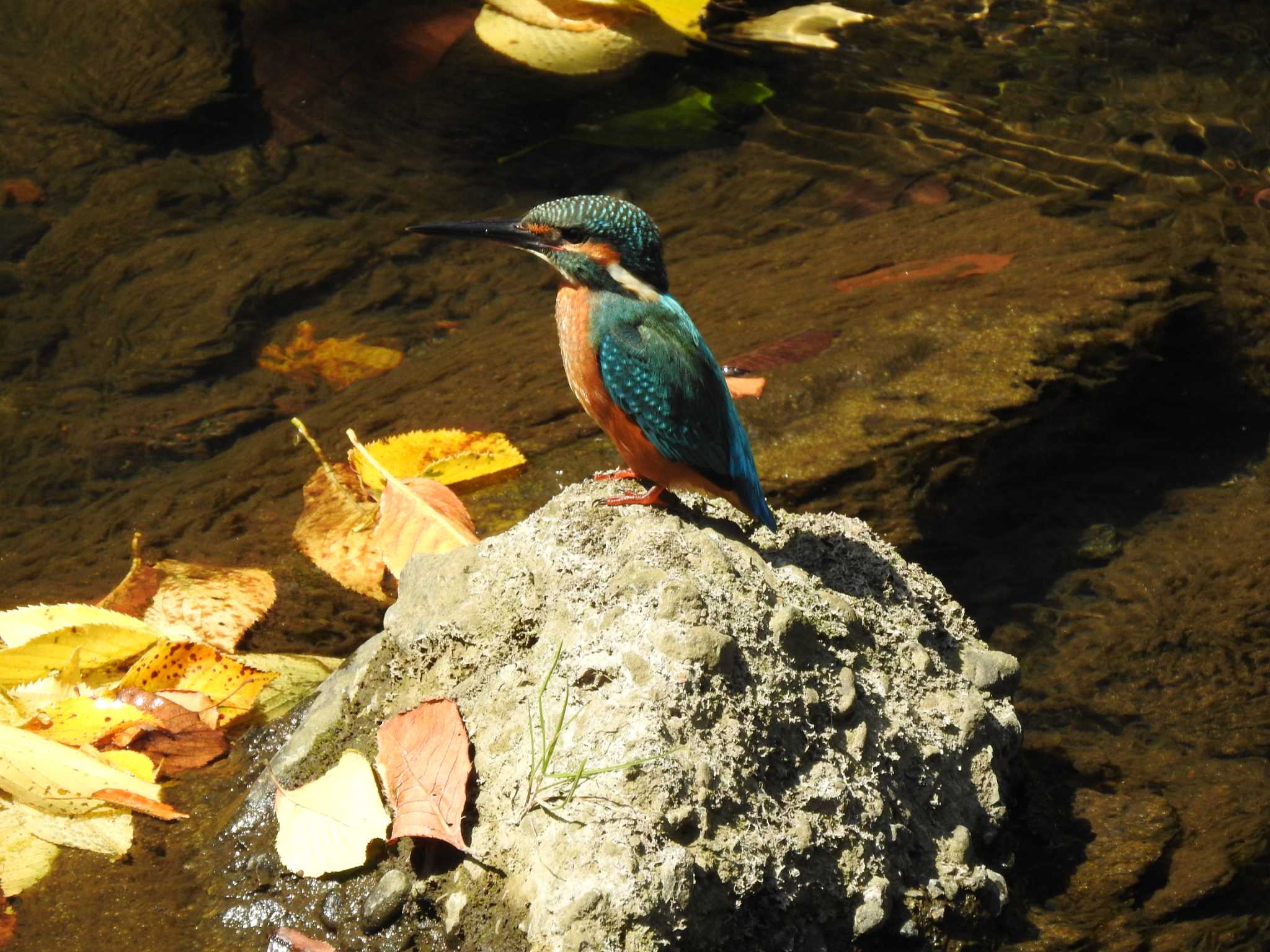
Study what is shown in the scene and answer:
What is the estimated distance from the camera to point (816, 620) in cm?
250

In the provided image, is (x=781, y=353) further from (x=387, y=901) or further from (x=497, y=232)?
(x=387, y=901)

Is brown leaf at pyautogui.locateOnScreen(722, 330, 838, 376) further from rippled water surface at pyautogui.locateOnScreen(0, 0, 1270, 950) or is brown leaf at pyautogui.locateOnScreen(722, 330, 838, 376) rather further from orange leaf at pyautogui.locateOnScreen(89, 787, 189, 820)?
orange leaf at pyautogui.locateOnScreen(89, 787, 189, 820)

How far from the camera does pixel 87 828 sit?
2.54 meters

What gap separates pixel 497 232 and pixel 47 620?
5.27 ft

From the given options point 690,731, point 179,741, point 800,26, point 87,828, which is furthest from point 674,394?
point 800,26

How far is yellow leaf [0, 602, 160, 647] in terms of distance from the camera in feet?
10.0

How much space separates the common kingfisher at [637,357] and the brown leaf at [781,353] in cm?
110

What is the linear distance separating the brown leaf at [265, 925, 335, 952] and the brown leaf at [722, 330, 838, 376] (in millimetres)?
2462

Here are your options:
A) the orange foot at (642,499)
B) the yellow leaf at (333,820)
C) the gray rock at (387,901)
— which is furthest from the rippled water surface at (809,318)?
the orange foot at (642,499)

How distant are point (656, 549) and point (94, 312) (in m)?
4.73

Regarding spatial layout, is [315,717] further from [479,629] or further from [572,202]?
[572,202]

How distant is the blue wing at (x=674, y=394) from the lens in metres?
2.77

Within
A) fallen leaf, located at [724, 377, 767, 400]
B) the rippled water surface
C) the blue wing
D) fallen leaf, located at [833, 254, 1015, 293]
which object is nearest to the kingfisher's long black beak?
the blue wing

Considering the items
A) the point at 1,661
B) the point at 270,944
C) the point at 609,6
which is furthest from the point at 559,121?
the point at 270,944
